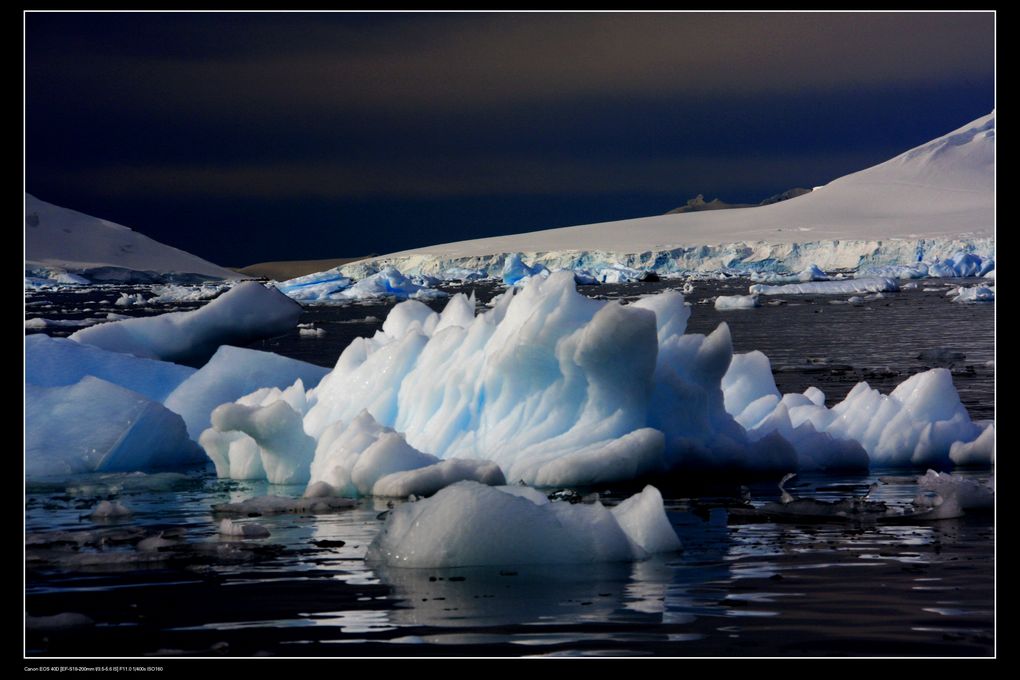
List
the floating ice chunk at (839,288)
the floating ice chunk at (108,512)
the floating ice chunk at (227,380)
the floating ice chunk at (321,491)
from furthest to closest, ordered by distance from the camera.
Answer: the floating ice chunk at (839,288) → the floating ice chunk at (227,380) → the floating ice chunk at (321,491) → the floating ice chunk at (108,512)

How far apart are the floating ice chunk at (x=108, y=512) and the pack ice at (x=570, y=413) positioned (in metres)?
1.52

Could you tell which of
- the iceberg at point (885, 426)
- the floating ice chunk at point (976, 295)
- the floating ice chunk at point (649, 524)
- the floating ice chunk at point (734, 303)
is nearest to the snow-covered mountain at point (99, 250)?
the floating ice chunk at point (734, 303)

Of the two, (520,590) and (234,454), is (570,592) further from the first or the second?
(234,454)

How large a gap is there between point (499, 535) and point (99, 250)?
96.1 meters

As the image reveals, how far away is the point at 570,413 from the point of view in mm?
10844

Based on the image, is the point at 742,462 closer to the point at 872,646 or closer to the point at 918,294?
the point at 872,646

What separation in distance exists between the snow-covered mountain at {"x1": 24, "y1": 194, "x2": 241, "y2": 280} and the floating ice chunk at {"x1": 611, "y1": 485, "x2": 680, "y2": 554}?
3431 inches

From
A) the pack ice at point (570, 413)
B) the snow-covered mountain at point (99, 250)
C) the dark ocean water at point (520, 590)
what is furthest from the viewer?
the snow-covered mountain at point (99, 250)

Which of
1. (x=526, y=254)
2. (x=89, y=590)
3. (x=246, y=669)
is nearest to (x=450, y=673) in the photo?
(x=246, y=669)

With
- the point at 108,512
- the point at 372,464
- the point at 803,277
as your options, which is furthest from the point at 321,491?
the point at 803,277

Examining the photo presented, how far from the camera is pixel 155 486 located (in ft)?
35.3

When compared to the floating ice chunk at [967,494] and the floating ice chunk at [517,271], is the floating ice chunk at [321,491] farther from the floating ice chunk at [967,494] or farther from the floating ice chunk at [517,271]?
the floating ice chunk at [517,271]

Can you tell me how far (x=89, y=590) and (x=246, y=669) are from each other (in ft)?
6.80

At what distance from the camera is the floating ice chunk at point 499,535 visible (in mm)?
6992
